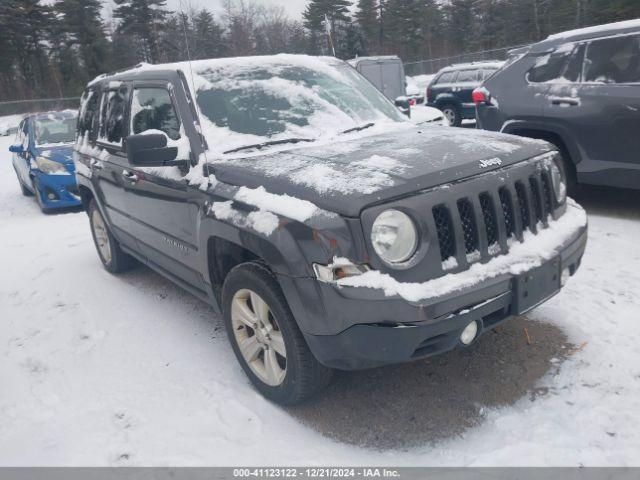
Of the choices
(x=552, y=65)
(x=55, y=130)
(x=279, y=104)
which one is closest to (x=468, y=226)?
(x=279, y=104)

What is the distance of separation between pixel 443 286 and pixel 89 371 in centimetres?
253

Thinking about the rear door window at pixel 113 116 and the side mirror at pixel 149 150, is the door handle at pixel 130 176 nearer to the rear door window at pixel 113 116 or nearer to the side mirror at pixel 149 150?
the rear door window at pixel 113 116

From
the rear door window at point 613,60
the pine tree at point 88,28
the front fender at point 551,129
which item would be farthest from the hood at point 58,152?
the pine tree at point 88,28

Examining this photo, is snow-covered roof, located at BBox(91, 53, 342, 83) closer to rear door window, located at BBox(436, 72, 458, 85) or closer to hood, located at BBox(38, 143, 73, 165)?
hood, located at BBox(38, 143, 73, 165)

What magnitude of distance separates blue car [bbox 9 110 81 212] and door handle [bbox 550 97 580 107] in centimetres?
727

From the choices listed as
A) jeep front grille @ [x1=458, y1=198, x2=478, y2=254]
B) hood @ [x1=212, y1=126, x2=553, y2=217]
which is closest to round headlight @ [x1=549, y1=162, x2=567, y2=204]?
hood @ [x1=212, y1=126, x2=553, y2=217]

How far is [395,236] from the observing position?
249 cm

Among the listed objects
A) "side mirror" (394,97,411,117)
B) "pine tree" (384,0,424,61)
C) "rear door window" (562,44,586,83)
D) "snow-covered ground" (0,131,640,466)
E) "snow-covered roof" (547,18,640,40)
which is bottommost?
"snow-covered ground" (0,131,640,466)

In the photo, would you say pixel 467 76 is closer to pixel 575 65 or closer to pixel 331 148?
pixel 575 65

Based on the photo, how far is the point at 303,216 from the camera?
2523 mm

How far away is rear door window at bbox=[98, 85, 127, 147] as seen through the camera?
4.53 metres

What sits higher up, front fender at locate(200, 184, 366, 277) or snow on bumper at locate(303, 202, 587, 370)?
front fender at locate(200, 184, 366, 277)

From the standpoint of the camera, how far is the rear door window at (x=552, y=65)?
565 cm

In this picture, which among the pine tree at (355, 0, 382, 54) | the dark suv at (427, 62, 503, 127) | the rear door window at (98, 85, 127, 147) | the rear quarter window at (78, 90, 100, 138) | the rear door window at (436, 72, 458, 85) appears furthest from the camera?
the pine tree at (355, 0, 382, 54)
